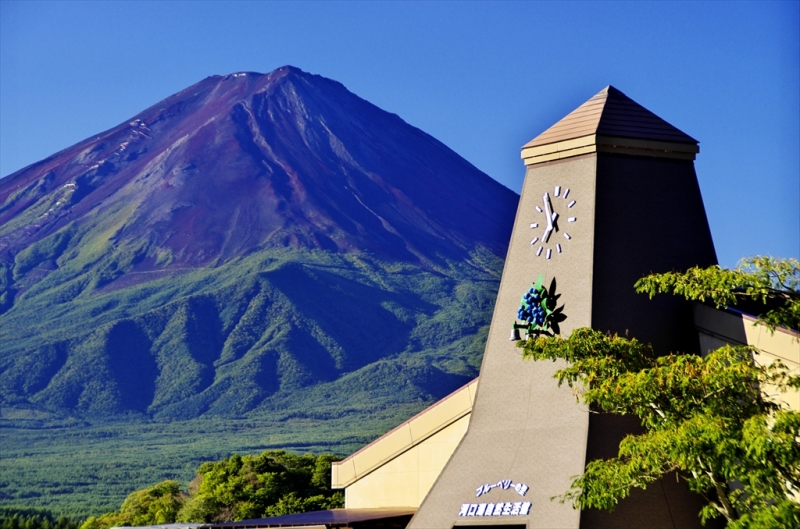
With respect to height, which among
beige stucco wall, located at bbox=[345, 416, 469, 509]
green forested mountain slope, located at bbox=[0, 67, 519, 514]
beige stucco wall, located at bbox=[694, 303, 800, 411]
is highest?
green forested mountain slope, located at bbox=[0, 67, 519, 514]

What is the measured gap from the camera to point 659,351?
56.5 feet

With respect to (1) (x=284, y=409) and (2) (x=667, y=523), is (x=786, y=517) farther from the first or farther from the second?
(1) (x=284, y=409)

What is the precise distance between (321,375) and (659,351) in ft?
374

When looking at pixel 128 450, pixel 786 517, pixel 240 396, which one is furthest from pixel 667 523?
pixel 240 396

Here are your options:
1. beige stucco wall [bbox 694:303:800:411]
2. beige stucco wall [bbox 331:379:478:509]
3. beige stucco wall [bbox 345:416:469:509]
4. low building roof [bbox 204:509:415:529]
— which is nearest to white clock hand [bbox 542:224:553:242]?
beige stucco wall [bbox 694:303:800:411]

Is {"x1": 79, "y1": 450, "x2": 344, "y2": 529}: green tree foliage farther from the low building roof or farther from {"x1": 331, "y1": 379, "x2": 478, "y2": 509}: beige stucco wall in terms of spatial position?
the low building roof

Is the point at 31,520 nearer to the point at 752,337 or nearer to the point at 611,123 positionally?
the point at 611,123

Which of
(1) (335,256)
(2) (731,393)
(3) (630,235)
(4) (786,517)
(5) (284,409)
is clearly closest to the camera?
(4) (786,517)

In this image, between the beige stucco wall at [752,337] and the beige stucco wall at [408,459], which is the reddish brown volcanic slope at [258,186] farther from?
the beige stucco wall at [752,337]

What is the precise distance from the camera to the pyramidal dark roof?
58.7 feet

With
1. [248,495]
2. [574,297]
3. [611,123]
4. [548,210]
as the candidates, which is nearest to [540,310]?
[574,297]

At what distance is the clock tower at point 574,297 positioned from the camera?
16.7 m

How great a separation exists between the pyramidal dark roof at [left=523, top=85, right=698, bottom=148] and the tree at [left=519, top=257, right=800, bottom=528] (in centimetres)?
395

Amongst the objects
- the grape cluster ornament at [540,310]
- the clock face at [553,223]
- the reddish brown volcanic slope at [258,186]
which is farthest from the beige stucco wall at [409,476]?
the reddish brown volcanic slope at [258,186]
